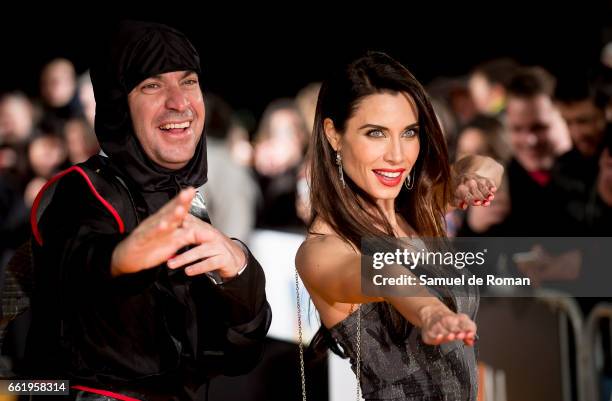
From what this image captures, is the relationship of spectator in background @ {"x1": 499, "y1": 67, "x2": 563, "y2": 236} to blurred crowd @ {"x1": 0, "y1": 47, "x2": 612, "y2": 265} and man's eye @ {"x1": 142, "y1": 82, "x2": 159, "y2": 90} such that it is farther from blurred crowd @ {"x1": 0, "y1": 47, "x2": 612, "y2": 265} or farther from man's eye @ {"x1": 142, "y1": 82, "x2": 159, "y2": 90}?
man's eye @ {"x1": 142, "y1": 82, "x2": 159, "y2": 90}

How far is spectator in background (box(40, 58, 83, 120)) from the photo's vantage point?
288 inches

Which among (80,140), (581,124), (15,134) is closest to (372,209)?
(581,124)

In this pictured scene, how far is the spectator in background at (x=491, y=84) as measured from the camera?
227 inches

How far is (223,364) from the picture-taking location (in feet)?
8.29

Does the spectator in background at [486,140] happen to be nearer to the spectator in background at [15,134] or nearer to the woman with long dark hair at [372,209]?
the woman with long dark hair at [372,209]

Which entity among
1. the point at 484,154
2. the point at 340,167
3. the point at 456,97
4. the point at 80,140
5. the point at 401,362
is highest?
the point at 456,97

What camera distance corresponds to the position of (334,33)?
8211 mm

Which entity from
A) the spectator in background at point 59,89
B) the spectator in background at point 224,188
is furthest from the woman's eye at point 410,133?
the spectator in background at point 59,89

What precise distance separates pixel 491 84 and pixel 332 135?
11.0 feet

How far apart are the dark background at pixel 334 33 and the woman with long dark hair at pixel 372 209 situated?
4.02m

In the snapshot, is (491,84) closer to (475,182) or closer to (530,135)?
(530,135)

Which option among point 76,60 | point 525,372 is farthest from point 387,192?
point 76,60

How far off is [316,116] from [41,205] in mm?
814

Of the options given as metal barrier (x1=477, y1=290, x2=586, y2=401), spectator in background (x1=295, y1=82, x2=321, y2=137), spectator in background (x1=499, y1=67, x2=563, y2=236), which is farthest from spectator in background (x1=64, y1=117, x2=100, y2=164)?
metal barrier (x1=477, y1=290, x2=586, y2=401)
